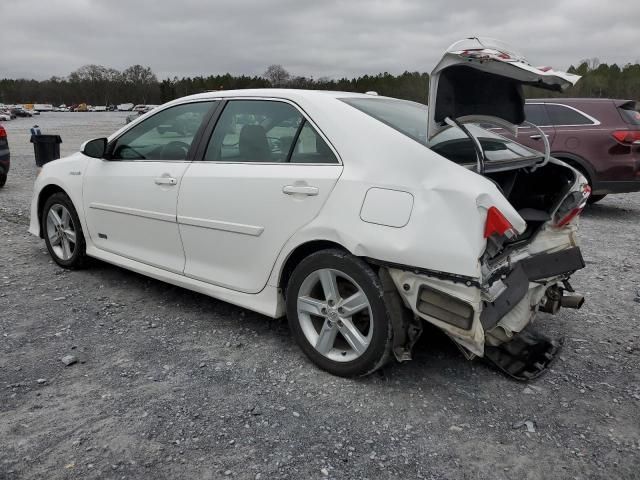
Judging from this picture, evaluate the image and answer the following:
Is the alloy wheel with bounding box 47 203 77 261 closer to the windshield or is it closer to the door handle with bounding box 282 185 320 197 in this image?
the door handle with bounding box 282 185 320 197

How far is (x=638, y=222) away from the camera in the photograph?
7.69 meters

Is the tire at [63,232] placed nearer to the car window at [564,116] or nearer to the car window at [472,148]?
the car window at [472,148]

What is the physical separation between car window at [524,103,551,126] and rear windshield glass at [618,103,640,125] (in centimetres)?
99

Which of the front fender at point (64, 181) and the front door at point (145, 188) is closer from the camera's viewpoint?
the front door at point (145, 188)

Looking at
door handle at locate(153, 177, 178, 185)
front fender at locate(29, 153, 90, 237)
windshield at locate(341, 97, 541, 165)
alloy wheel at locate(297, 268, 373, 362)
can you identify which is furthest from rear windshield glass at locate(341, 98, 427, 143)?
front fender at locate(29, 153, 90, 237)

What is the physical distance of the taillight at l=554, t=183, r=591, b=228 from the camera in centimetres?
320

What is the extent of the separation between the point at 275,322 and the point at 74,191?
2.18m

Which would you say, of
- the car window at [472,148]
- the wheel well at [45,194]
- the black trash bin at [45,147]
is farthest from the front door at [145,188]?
the black trash bin at [45,147]

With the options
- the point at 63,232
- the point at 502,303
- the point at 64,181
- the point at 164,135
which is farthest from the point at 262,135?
the point at 63,232

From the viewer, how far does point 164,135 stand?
4012 mm

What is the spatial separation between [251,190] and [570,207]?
6.29 feet

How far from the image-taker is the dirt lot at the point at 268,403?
2371 mm

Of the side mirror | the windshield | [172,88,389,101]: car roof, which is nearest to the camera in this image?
the windshield

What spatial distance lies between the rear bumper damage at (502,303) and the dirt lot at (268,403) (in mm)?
173
